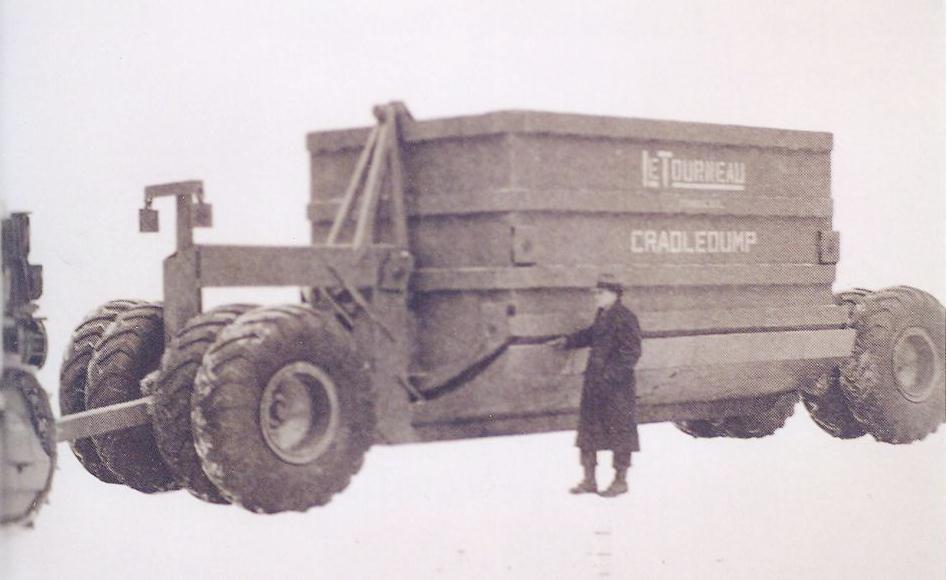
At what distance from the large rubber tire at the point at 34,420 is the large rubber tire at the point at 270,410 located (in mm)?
915

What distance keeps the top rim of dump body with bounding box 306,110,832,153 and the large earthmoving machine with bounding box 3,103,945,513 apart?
0.02 m

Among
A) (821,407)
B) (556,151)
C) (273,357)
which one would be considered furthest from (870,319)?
(273,357)

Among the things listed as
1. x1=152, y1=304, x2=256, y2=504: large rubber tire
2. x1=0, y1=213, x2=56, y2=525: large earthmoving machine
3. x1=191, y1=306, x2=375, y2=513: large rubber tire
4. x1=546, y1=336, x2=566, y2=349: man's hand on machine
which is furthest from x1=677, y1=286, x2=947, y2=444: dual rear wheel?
x1=0, y1=213, x2=56, y2=525: large earthmoving machine

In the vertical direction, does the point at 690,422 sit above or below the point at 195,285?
below

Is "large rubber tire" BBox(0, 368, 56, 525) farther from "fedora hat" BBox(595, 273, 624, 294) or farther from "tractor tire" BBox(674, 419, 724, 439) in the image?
"tractor tire" BBox(674, 419, 724, 439)

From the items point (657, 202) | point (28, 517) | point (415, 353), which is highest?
point (657, 202)

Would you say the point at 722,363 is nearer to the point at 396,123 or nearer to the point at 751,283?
the point at 751,283

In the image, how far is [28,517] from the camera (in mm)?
11789

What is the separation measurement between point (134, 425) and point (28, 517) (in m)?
1.31

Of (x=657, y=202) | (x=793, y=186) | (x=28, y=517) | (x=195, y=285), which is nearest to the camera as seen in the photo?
(x=28, y=517)

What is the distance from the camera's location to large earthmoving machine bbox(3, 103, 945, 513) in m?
12.3

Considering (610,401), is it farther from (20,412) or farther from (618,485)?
(20,412)

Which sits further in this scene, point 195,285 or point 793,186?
point 793,186

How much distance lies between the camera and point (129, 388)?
13.6 meters
